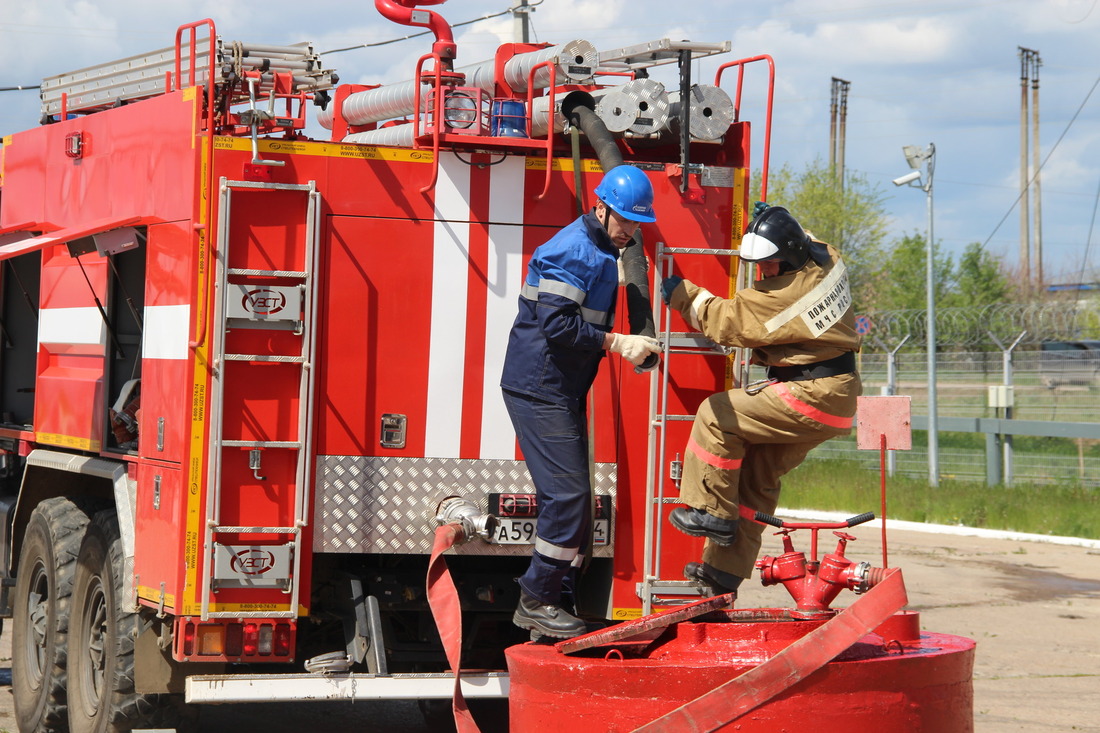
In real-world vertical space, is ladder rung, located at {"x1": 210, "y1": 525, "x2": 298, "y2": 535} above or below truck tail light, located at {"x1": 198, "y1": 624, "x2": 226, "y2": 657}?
above

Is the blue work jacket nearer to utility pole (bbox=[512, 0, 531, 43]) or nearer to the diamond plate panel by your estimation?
the diamond plate panel

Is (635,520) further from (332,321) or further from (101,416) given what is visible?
(101,416)

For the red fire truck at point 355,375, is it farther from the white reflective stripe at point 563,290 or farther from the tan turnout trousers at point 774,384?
the white reflective stripe at point 563,290

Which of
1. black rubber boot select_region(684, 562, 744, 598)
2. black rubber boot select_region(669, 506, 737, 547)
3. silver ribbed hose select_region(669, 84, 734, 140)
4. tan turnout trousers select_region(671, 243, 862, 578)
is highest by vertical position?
silver ribbed hose select_region(669, 84, 734, 140)

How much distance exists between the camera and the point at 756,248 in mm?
5844

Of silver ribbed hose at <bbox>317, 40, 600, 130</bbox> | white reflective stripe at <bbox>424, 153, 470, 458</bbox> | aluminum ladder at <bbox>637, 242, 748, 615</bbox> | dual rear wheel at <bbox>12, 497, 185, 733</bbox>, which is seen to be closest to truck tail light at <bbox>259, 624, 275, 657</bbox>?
dual rear wheel at <bbox>12, 497, 185, 733</bbox>

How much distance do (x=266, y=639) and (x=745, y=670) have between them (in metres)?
2.25

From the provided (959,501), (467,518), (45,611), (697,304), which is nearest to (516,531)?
(467,518)

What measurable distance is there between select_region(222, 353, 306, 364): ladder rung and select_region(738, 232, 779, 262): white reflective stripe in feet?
6.41

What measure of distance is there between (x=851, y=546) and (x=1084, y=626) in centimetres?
488

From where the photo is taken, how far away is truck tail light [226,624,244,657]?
5895 mm

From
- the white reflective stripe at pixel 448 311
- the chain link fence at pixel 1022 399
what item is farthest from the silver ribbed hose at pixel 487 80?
the chain link fence at pixel 1022 399

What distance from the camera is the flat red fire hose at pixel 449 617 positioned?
17.9 feet

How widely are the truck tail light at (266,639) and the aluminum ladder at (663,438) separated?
65.4 inches
